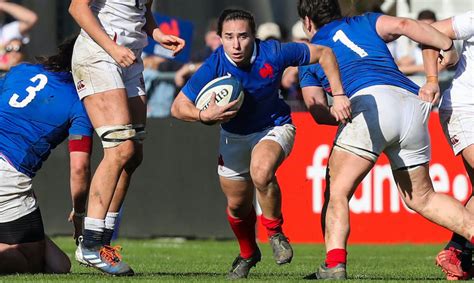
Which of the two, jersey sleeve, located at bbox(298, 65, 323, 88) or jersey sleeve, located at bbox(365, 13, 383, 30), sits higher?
jersey sleeve, located at bbox(365, 13, 383, 30)

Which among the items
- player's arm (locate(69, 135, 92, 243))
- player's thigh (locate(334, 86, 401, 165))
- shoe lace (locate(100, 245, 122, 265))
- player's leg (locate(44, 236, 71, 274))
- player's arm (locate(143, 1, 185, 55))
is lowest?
player's leg (locate(44, 236, 71, 274))

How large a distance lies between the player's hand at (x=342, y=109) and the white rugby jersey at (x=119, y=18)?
167cm

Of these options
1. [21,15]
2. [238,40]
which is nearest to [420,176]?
[238,40]

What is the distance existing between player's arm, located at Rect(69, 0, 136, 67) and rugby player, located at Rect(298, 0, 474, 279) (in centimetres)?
137

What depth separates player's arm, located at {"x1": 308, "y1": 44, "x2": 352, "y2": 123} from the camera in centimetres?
864

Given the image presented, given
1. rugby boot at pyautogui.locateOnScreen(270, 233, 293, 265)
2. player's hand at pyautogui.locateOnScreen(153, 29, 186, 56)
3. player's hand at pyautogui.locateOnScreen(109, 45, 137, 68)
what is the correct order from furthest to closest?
rugby boot at pyautogui.locateOnScreen(270, 233, 293, 265) < player's hand at pyautogui.locateOnScreen(153, 29, 186, 56) < player's hand at pyautogui.locateOnScreen(109, 45, 137, 68)

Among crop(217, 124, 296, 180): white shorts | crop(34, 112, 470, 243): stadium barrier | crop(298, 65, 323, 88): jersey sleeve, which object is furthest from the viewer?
crop(34, 112, 470, 243): stadium barrier

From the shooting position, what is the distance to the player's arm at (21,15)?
1689 centimetres

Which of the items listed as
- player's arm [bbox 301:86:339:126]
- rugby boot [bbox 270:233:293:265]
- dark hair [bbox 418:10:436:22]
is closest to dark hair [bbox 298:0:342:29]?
player's arm [bbox 301:86:339:126]

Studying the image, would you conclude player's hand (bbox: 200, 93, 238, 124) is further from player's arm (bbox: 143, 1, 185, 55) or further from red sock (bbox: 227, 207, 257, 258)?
red sock (bbox: 227, 207, 257, 258)

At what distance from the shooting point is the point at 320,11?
363 inches

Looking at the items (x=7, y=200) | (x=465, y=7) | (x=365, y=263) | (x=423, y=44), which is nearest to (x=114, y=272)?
(x=7, y=200)

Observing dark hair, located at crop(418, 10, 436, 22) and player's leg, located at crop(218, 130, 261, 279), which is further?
dark hair, located at crop(418, 10, 436, 22)

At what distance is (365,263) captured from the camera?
39.2 feet
